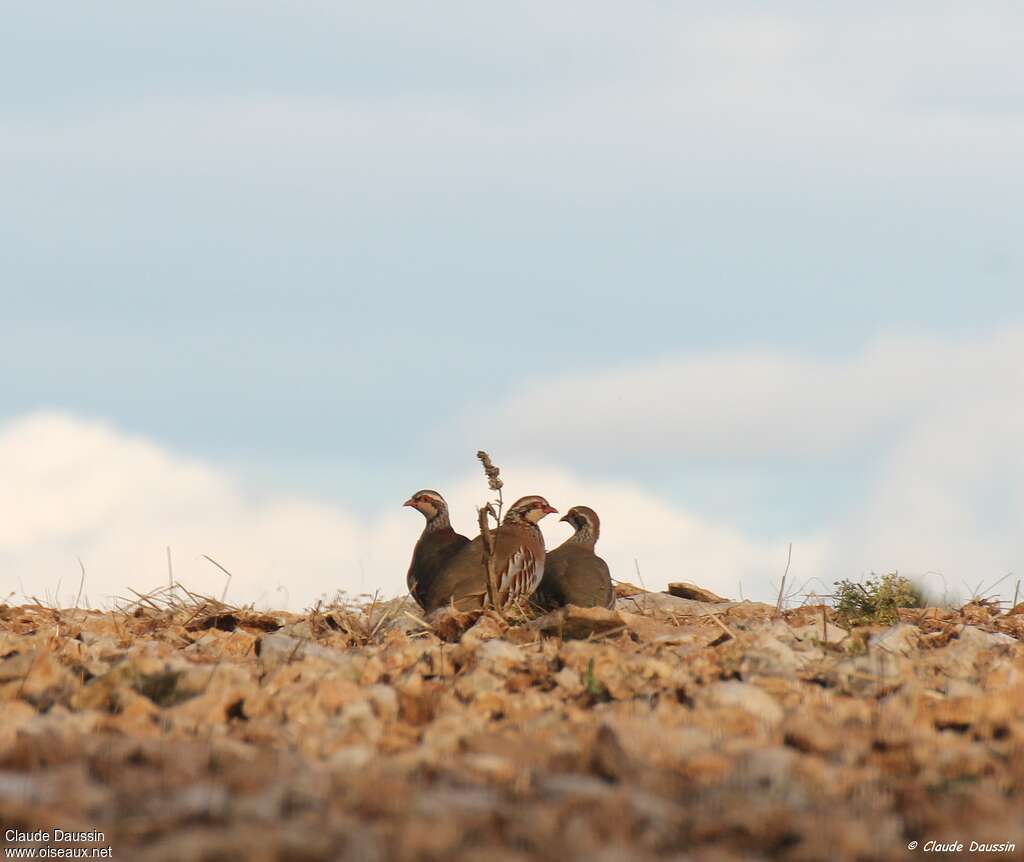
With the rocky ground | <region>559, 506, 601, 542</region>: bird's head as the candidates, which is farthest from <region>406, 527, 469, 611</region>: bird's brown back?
the rocky ground

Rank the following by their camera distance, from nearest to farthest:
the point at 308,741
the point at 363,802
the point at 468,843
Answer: the point at 468,843 → the point at 363,802 → the point at 308,741

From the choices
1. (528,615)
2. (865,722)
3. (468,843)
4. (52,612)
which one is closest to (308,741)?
(468,843)

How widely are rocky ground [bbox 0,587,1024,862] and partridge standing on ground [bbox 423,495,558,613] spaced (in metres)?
2.57

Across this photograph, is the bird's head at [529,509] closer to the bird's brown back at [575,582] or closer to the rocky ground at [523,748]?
the bird's brown back at [575,582]

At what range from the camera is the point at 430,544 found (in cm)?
1078

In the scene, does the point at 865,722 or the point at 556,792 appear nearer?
the point at 556,792

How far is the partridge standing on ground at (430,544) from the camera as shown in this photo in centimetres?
1028

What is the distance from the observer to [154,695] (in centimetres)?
526

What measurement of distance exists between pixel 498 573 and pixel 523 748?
5.53m

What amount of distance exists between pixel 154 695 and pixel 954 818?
3031mm


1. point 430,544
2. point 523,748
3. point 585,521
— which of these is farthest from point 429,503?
point 523,748

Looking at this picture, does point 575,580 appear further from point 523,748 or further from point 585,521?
point 523,748

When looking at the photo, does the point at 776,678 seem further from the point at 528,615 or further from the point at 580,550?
the point at 580,550

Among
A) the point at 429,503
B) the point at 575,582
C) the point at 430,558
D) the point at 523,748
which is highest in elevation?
the point at 429,503
